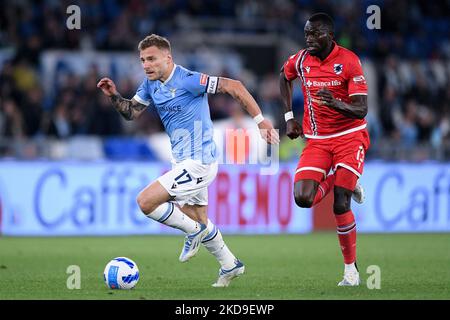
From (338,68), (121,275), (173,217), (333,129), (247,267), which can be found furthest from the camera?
(247,267)

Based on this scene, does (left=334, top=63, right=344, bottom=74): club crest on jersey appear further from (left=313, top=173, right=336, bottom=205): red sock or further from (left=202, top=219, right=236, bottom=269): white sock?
(left=202, top=219, right=236, bottom=269): white sock

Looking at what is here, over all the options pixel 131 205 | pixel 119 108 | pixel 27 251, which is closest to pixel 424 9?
pixel 131 205

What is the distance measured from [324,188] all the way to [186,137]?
145 cm

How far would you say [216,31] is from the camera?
23.2 meters

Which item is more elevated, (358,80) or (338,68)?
(338,68)

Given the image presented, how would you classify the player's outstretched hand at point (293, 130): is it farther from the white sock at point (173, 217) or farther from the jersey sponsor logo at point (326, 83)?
the white sock at point (173, 217)

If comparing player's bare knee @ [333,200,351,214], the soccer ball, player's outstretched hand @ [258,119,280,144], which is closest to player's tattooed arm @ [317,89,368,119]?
player's outstretched hand @ [258,119,280,144]

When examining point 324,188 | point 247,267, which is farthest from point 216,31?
point 324,188

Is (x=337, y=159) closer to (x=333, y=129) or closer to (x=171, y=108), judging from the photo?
(x=333, y=129)

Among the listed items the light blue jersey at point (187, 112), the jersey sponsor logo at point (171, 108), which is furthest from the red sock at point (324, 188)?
the jersey sponsor logo at point (171, 108)

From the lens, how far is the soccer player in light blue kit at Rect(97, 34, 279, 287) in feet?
30.1

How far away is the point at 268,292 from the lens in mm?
8695
